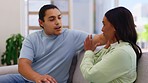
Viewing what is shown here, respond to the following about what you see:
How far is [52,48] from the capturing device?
190cm

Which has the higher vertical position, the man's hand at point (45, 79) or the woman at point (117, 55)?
the woman at point (117, 55)

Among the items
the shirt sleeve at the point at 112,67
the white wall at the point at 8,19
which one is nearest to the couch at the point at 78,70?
the shirt sleeve at the point at 112,67

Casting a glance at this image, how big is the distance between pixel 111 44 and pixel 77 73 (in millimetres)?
586

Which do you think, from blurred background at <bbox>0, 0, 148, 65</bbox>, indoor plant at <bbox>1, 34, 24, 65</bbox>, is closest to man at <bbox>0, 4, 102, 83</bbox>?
blurred background at <bbox>0, 0, 148, 65</bbox>

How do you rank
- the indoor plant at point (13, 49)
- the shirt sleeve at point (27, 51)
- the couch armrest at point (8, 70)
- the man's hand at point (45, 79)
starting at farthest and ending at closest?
the indoor plant at point (13, 49), the couch armrest at point (8, 70), the shirt sleeve at point (27, 51), the man's hand at point (45, 79)

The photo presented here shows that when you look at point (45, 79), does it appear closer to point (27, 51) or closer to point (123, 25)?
point (27, 51)

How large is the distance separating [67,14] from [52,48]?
3.28 m

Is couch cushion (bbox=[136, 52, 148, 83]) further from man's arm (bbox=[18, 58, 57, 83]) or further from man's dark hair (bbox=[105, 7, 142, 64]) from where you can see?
man's arm (bbox=[18, 58, 57, 83])

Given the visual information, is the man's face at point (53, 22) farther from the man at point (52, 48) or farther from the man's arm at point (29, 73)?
the man's arm at point (29, 73)

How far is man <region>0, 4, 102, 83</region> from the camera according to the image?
185cm

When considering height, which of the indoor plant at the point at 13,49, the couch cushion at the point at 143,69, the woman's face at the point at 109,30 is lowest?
the indoor plant at the point at 13,49

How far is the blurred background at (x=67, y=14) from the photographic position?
4367mm

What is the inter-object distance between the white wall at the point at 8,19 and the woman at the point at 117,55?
3217mm

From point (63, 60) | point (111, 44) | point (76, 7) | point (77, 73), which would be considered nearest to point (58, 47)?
point (63, 60)
